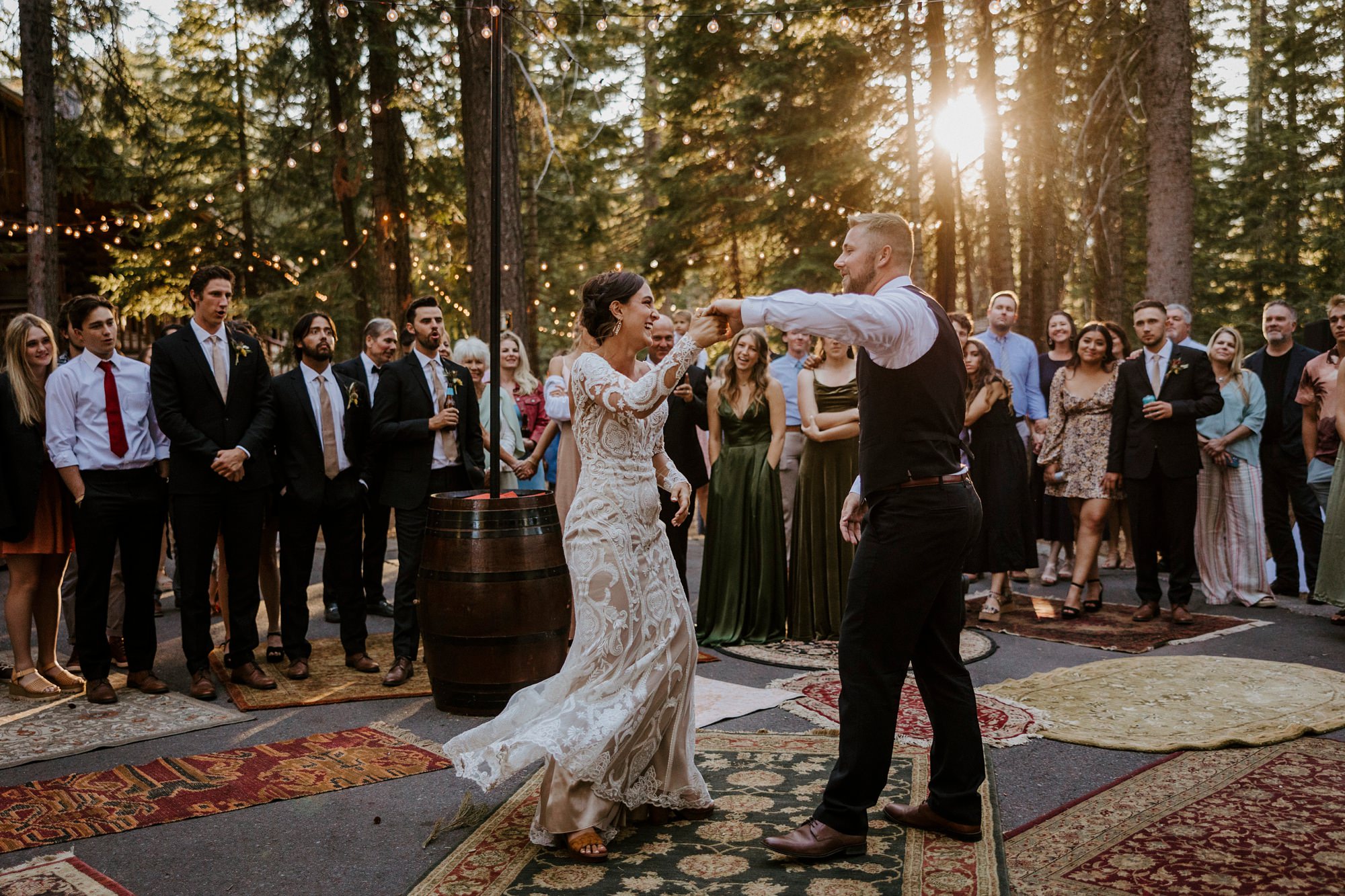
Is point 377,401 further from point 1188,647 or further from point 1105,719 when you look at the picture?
point 1188,647

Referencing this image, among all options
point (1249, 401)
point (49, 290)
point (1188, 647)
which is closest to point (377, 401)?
point (1188, 647)

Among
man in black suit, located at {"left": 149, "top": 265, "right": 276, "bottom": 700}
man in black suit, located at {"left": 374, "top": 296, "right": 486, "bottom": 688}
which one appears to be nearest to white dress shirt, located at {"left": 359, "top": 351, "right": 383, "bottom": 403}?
man in black suit, located at {"left": 374, "top": 296, "right": 486, "bottom": 688}

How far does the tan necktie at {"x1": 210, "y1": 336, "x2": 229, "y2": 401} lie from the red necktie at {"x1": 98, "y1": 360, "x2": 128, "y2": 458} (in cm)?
51

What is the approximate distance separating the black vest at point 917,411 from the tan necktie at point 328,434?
3.70 metres

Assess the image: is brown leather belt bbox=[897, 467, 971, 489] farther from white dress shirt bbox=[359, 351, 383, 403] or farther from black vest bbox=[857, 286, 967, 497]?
white dress shirt bbox=[359, 351, 383, 403]

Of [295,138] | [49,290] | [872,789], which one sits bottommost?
[872,789]

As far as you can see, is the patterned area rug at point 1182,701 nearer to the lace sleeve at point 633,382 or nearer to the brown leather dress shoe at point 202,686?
the lace sleeve at point 633,382

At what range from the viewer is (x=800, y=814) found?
366cm

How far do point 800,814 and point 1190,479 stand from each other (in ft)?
14.9

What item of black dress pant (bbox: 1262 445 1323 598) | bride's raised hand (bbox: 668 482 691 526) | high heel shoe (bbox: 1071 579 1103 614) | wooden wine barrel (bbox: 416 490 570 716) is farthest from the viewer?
black dress pant (bbox: 1262 445 1323 598)

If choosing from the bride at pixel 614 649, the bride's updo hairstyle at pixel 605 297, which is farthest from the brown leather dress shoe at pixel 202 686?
the bride's updo hairstyle at pixel 605 297

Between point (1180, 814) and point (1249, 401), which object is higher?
point (1249, 401)

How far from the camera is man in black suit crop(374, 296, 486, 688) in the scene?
584 centimetres

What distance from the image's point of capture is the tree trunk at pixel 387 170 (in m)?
13.8
